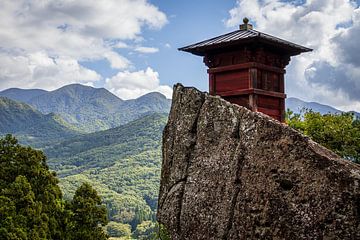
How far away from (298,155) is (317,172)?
553 millimetres

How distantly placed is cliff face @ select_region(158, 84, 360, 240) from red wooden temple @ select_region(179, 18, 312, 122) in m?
4.60

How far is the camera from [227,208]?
32.6 ft

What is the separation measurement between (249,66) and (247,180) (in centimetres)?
745

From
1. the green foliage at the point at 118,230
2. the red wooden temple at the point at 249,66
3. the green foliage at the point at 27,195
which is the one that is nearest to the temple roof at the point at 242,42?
the red wooden temple at the point at 249,66

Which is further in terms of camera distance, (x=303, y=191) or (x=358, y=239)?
(x=303, y=191)

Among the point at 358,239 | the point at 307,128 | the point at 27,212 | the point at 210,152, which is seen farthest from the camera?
the point at 307,128

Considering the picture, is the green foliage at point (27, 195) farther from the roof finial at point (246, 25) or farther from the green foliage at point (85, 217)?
the roof finial at point (246, 25)

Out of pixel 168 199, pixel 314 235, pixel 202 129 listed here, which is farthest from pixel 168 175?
pixel 314 235

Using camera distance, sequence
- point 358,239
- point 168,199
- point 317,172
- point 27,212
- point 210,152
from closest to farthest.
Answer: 1. point 358,239
2. point 317,172
3. point 210,152
4. point 168,199
5. point 27,212

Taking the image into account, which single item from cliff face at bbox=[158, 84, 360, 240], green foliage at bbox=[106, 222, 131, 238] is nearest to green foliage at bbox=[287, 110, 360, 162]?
cliff face at bbox=[158, 84, 360, 240]

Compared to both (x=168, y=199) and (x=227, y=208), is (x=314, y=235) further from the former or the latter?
(x=168, y=199)

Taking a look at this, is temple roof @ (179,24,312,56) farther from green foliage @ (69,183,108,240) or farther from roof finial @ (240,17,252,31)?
green foliage @ (69,183,108,240)

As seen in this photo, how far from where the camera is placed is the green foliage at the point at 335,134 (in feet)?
107

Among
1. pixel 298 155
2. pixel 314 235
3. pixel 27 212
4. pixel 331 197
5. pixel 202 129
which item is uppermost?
pixel 202 129
